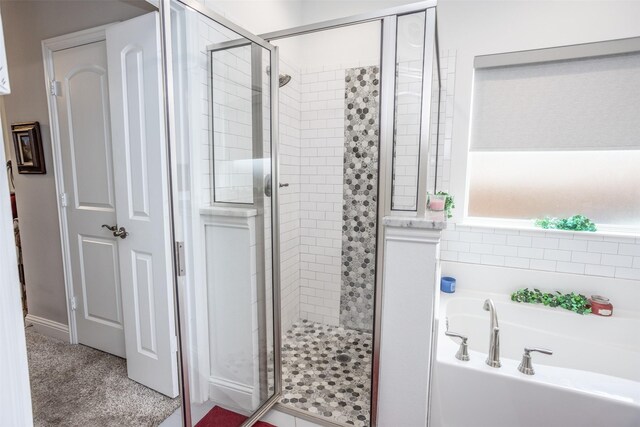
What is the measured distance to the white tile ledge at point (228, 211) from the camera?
5.27 ft

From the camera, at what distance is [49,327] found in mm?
2531

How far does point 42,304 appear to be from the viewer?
2553mm

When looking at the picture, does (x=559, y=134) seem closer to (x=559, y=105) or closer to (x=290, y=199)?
(x=559, y=105)

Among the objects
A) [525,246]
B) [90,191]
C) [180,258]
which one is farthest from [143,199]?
[525,246]

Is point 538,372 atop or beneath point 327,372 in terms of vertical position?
atop

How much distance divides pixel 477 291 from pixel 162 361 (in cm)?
223

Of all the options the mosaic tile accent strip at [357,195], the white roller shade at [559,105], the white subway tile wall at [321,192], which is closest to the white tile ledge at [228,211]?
the mosaic tile accent strip at [357,195]

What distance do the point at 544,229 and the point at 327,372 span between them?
1836 mm

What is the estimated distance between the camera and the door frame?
210 centimetres

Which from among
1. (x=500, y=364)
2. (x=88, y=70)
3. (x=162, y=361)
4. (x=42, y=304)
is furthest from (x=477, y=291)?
(x=42, y=304)

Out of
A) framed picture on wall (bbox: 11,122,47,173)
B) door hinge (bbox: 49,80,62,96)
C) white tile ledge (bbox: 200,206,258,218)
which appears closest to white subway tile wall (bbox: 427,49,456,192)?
white tile ledge (bbox: 200,206,258,218)

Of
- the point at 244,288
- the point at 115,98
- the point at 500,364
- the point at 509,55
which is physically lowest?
the point at 500,364

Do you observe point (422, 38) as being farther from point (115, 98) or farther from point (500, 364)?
point (115, 98)

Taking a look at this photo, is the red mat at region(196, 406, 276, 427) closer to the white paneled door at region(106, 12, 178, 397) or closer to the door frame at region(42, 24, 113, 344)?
the white paneled door at region(106, 12, 178, 397)
